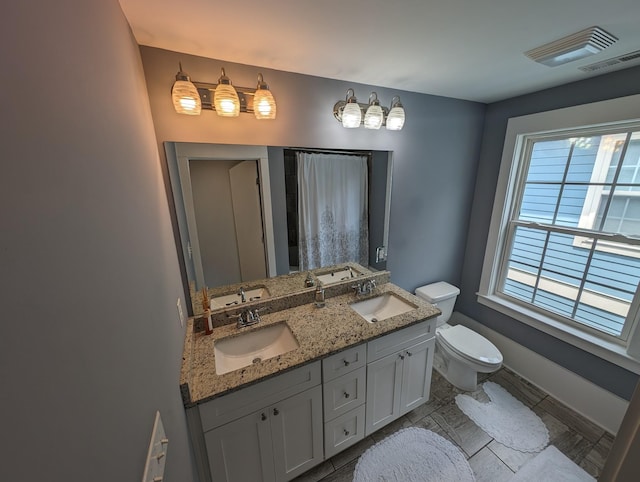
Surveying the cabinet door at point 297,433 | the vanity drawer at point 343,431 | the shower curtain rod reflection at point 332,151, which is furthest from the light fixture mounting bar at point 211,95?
the vanity drawer at point 343,431

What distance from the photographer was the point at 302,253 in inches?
67.3

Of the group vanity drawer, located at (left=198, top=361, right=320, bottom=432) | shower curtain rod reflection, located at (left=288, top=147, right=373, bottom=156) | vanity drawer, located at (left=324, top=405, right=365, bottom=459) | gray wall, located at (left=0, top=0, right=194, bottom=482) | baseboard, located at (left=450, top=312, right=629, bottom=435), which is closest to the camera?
gray wall, located at (left=0, top=0, right=194, bottom=482)

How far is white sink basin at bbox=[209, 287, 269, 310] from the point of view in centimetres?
150

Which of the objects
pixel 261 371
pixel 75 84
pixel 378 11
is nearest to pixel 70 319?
pixel 75 84

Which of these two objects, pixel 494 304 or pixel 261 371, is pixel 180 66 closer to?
pixel 261 371

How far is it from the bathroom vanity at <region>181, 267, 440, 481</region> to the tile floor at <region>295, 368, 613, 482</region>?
0.43 ft

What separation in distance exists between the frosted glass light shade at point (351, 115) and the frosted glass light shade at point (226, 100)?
2.06 ft

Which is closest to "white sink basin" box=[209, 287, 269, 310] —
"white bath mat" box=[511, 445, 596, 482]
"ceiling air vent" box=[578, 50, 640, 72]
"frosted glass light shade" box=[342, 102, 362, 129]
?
"frosted glass light shade" box=[342, 102, 362, 129]

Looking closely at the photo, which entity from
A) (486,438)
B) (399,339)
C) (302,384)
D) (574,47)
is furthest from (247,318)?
(574,47)

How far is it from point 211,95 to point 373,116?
3.09 feet

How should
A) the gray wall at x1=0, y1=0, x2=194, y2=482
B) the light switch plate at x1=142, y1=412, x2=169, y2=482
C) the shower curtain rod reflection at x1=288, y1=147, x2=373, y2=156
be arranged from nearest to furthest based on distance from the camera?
the gray wall at x1=0, y1=0, x2=194, y2=482 → the light switch plate at x1=142, y1=412, x2=169, y2=482 → the shower curtain rod reflection at x1=288, y1=147, x2=373, y2=156

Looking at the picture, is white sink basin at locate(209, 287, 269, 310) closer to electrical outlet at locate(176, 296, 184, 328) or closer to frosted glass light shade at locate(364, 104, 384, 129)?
electrical outlet at locate(176, 296, 184, 328)

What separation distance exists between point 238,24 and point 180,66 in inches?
14.5

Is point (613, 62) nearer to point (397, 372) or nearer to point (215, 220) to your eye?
point (397, 372)
